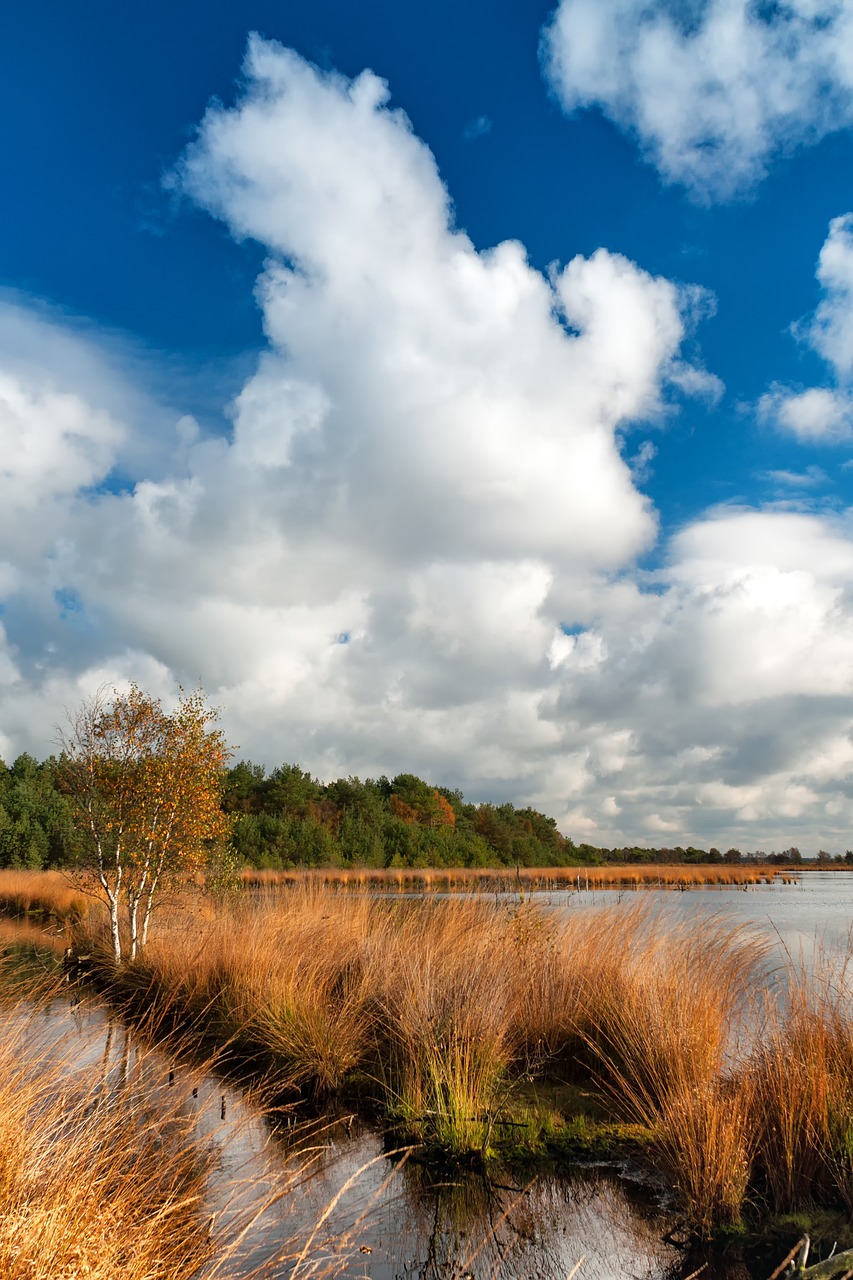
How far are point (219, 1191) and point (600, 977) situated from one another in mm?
3949

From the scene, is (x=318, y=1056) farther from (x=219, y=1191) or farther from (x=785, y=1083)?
(x=785, y=1083)

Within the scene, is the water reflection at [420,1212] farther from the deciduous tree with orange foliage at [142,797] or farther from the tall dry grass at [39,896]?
the tall dry grass at [39,896]

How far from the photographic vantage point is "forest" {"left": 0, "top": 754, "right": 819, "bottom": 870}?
40.6 m

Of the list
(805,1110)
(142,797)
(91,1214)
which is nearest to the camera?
(91,1214)

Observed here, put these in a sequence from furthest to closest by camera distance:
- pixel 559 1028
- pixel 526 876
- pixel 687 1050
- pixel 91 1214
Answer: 1. pixel 526 876
2. pixel 559 1028
3. pixel 687 1050
4. pixel 91 1214

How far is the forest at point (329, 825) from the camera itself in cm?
4059

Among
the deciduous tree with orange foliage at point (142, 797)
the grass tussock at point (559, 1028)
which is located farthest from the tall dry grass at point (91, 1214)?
the deciduous tree with orange foliage at point (142, 797)

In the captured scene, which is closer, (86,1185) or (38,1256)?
(38,1256)

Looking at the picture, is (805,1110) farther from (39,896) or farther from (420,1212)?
(39,896)

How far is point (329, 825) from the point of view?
49.0m

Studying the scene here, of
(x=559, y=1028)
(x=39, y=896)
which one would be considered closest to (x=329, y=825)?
(x=39, y=896)

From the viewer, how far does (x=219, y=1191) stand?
16.2 feet

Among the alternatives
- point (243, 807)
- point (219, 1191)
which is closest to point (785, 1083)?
point (219, 1191)

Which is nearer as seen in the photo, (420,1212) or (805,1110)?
(805,1110)
